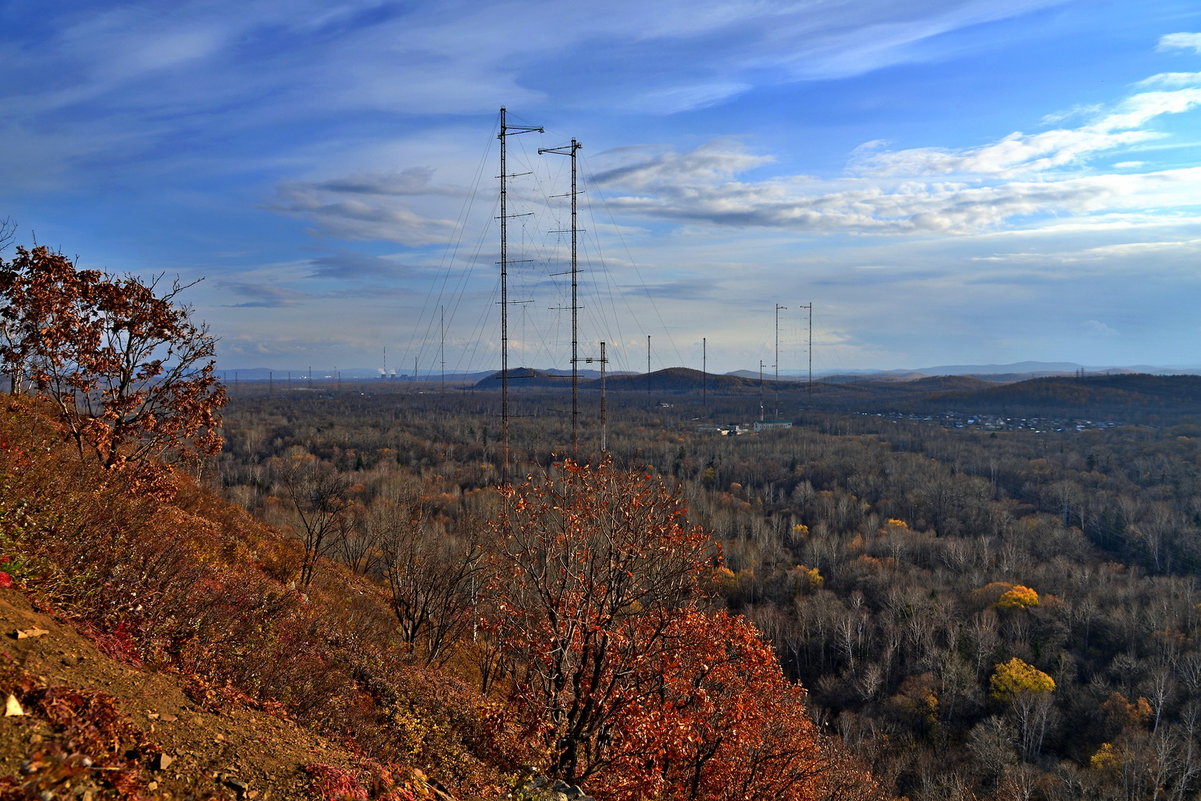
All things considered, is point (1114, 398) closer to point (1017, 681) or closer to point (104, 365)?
point (1017, 681)

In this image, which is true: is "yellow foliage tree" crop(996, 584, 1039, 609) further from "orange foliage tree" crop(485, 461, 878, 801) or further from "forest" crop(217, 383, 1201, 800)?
"orange foliage tree" crop(485, 461, 878, 801)

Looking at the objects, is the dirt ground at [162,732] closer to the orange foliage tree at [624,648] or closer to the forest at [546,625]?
the forest at [546,625]

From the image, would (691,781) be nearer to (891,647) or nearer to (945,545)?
(891,647)

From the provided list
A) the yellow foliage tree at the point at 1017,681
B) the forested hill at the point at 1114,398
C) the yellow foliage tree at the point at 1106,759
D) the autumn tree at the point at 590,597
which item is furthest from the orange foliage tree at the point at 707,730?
the forested hill at the point at 1114,398

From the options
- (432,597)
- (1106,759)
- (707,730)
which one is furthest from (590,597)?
(1106,759)

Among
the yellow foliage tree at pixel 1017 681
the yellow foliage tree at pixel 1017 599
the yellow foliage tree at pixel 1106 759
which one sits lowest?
the yellow foliage tree at pixel 1106 759

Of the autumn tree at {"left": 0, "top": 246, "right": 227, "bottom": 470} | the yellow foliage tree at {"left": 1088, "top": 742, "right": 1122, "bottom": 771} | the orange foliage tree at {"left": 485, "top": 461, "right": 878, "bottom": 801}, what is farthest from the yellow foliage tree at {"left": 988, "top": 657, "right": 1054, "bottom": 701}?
the autumn tree at {"left": 0, "top": 246, "right": 227, "bottom": 470}
